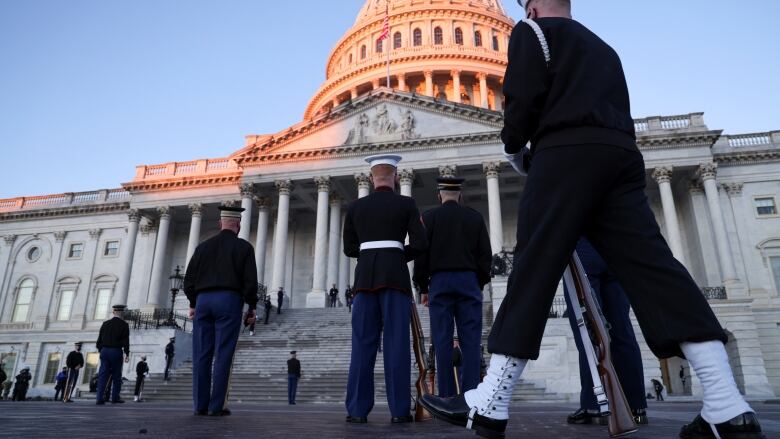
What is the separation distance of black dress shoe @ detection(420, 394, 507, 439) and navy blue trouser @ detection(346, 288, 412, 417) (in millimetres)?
1682

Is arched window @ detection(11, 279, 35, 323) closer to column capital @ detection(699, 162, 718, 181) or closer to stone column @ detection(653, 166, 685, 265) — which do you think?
stone column @ detection(653, 166, 685, 265)

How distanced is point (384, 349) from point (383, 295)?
0.53 metres

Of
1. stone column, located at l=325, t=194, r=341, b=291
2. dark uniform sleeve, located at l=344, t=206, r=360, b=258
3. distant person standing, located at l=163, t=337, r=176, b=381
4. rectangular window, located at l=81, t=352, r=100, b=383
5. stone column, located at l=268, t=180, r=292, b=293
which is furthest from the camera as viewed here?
rectangular window, located at l=81, t=352, r=100, b=383

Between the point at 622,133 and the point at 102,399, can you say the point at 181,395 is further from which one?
the point at 622,133

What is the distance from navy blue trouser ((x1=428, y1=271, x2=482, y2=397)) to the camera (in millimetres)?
6363

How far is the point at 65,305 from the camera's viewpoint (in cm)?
4216

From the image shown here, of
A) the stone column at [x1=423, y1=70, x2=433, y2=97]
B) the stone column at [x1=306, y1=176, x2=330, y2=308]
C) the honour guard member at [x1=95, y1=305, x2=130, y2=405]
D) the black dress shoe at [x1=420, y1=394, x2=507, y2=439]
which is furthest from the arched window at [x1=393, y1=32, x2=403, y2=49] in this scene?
the black dress shoe at [x1=420, y1=394, x2=507, y2=439]

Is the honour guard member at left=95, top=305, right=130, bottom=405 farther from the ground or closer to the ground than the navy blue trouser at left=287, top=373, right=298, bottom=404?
farther from the ground

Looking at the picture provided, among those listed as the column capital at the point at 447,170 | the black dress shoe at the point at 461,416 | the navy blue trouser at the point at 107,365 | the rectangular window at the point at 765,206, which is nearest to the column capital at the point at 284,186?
the column capital at the point at 447,170

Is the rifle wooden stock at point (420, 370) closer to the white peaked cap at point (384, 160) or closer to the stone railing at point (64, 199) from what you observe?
the white peaked cap at point (384, 160)

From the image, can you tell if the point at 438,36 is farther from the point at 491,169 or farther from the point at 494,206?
the point at 494,206

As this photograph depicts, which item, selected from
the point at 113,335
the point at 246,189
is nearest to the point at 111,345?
the point at 113,335

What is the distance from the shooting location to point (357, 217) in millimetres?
5820

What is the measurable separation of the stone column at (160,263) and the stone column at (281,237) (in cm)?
918
